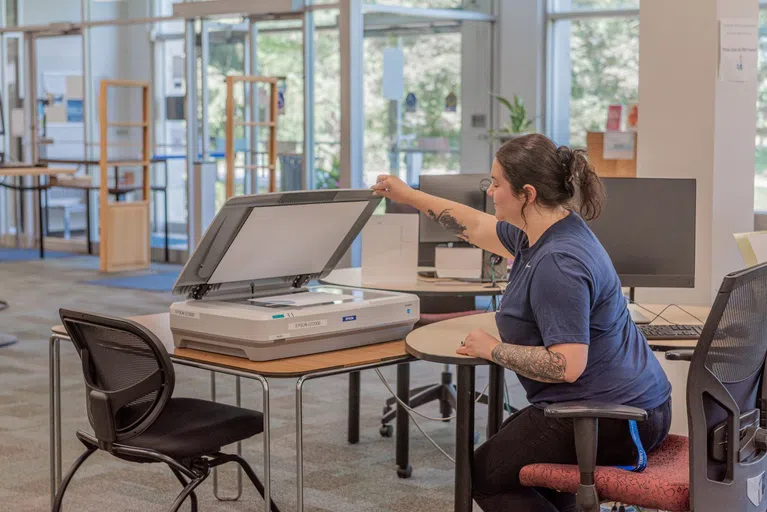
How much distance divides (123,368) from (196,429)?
0.28 meters

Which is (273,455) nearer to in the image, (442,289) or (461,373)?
(442,289)

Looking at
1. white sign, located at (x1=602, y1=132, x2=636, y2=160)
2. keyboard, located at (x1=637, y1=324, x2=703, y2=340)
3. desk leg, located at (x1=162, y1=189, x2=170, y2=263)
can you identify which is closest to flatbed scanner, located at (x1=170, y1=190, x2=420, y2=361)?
keyboard, located at (x1=637, y1=324, x2=703, y2=340)

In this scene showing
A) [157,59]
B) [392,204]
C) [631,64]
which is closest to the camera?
[392,204]

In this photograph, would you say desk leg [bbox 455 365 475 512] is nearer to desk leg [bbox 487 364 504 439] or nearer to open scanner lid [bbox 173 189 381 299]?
desk leg [bbox 487 364 504 439]

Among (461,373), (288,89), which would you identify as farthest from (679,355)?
(288,89)

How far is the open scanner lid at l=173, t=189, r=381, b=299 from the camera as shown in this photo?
2.89 meters

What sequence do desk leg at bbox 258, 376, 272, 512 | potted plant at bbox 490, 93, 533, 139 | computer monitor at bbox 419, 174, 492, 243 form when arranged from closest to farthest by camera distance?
desk leg at bbox 258, 376, 272, 512
computer monitor at bbox 419, 174, 492, 243
potted plant at bbox 490, 93, 533, 139

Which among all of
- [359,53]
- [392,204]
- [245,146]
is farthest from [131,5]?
[392,204]

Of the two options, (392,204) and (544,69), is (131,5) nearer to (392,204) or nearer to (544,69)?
(544,69)

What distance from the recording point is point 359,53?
8266 mm

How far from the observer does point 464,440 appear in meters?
2.79

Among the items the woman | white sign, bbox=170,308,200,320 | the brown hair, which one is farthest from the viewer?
white sign, bbox=170,308,200,320

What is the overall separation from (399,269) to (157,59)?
7201 millimetres

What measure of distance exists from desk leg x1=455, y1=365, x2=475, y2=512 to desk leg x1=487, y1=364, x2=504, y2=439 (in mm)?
262
